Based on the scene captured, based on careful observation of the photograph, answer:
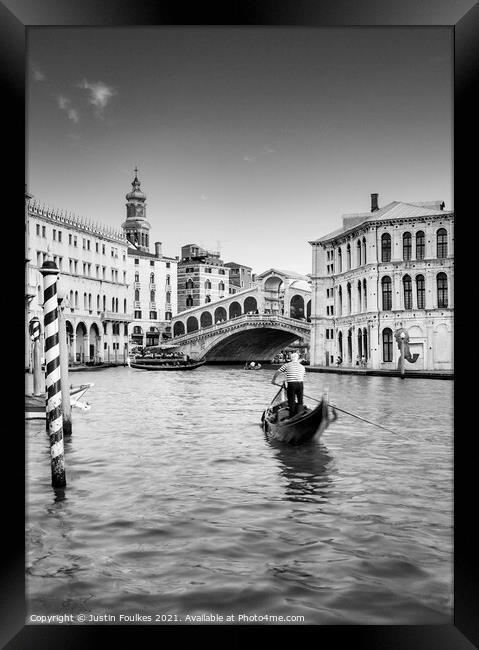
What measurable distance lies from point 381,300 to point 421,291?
61 cm

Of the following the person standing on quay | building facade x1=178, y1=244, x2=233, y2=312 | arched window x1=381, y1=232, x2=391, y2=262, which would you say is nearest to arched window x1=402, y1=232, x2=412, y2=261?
arched window x1=381, y1=232, x2=391, y2=262

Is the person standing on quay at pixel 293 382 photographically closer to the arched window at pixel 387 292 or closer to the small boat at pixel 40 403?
the small boat at pixel 40 403

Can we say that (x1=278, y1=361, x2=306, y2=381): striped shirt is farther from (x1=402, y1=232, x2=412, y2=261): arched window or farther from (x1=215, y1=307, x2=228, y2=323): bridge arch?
(x1=215, y1=307, x2=228, y2=323): bridge arch

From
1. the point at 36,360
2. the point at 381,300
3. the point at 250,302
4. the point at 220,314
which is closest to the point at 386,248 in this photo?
the point at 381,300

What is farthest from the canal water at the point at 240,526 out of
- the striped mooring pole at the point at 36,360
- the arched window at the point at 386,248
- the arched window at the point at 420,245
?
the arched window at the point at 386,248

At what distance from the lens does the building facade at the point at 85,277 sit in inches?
70.5

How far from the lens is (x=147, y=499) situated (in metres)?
1.76

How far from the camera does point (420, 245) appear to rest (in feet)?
15.5

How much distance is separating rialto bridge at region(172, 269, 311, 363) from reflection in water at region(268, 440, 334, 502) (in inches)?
149

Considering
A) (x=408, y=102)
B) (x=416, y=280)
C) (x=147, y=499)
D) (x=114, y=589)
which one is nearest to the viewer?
(x=114, y=589)

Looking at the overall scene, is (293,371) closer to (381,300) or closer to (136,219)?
(136,219)
